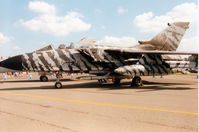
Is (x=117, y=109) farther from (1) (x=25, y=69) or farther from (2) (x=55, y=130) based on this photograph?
(1) (x=25, y=69)

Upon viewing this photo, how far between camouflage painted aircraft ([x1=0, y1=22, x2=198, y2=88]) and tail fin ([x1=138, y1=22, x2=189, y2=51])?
7.99ft

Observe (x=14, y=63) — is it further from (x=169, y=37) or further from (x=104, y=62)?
(x=169, y=37)

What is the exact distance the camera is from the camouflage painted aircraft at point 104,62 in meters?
10.9

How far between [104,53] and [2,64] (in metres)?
6.97

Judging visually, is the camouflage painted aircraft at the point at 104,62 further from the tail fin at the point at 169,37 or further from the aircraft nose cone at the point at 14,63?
the tail fin at the point at 169,37

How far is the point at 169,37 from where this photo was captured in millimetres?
15438

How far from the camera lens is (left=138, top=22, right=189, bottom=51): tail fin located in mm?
15380

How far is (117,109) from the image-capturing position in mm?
5465

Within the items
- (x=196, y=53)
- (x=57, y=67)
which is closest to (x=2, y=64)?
(x=57, y=67)

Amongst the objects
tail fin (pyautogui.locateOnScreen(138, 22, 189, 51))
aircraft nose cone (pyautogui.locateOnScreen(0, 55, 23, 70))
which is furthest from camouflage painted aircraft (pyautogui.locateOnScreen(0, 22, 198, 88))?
tail fin (pyautogui.locateOnScreen(138, 22, 189, 51))

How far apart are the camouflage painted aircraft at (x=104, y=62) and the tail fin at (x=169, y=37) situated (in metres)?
2.43

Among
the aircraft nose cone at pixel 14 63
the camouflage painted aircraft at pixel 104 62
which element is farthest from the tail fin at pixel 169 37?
the aircraft nose cone at pixel 14 63

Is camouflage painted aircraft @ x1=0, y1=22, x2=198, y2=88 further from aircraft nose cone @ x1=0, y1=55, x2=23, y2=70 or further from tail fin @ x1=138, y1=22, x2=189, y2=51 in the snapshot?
tail fin @ x1=138, y1=22, x2=189, y2=51

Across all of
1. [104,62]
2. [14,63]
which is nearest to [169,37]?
[104,62]
